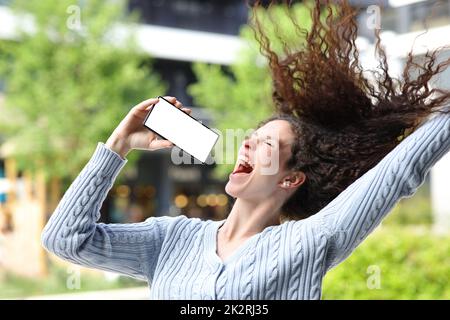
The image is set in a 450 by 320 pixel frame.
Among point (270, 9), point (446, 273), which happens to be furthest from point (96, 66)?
point (270, 9)

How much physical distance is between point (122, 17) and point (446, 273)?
3.51 metres

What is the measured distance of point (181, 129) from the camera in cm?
94

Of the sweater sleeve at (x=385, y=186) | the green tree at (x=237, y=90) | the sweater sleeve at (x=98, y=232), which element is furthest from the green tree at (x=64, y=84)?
the sweater sleeve at (x=385, y=186)

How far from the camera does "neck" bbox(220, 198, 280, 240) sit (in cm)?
99

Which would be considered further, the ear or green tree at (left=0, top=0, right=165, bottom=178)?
green tree at (left=0, top=0, right=165, bottom=178)

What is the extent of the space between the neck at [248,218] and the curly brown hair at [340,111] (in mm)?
58

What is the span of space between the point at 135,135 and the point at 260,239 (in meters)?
0.22

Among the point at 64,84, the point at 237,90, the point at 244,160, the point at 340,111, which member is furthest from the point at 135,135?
the point at 237,90

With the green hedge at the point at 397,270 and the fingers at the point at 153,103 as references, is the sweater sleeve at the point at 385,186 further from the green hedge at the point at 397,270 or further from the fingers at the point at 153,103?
the green hedge at the point at 397,270

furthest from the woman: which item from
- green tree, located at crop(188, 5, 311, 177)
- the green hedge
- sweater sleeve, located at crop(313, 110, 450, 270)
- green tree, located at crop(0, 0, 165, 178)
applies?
green tree, located at crop(188, 5, 311, 177)

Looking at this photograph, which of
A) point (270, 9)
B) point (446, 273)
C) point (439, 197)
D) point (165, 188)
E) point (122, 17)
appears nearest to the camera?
point (270, 9)

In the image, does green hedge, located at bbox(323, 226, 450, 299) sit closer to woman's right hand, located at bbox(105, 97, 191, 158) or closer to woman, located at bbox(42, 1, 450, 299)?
woman, located at bbox(42, 1, 450, 299)
